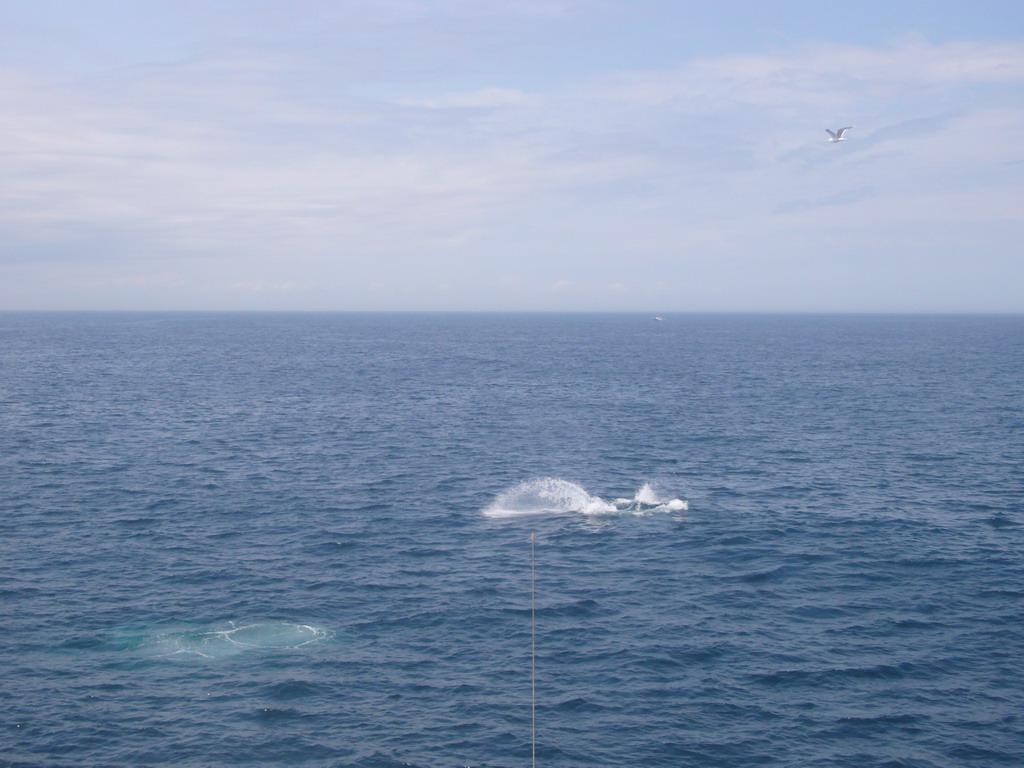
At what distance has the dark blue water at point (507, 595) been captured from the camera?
44.6 m

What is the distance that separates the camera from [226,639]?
178 feet

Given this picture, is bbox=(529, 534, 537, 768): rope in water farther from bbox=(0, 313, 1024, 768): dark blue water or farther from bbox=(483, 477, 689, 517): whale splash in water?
bbox=(483, 477, 689, 517): whale splash in water

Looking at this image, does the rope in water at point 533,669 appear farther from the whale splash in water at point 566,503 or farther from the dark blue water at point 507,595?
the whale splash in water at point 566,503

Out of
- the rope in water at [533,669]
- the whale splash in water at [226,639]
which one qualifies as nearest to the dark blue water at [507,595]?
the whale splash in water at [226,639]

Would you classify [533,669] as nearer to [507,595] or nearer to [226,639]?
[507,595]

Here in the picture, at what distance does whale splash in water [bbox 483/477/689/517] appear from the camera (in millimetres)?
80750

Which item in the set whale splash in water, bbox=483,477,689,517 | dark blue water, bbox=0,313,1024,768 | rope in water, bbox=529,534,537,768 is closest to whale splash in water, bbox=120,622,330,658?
dark blue water, bbox=0,313,1024,768

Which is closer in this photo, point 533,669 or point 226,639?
point 533,669

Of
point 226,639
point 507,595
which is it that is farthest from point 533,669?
point 226,639

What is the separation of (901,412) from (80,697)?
12108 cm

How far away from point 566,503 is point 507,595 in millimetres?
22355

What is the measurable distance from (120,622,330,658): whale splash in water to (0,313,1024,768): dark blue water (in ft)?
0.69

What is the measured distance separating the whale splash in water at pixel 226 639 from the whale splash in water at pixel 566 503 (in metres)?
27.8

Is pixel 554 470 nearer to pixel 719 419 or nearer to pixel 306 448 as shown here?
pixel 306 448
